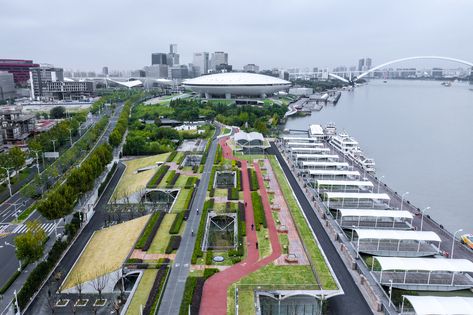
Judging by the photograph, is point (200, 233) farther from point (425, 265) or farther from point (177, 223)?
point (425, 265)

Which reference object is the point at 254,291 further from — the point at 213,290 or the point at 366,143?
the point at 366,143

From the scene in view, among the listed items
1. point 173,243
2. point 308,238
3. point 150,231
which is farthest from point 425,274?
point 150,231

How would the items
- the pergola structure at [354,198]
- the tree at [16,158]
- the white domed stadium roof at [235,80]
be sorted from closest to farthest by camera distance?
the pergola structure at [354,198] → the tree at [16,158] → the white domed stadium roof at [235,80]

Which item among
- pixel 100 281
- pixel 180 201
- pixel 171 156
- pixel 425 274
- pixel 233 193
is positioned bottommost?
pixel 100 281

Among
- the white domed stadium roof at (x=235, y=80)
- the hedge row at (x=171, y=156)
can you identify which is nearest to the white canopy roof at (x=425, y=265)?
the hedge row at (x=171, y=156)

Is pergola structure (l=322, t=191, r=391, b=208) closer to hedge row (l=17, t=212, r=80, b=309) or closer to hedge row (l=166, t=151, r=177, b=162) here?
hedge row (l=166, t=151, r=177, b=162)

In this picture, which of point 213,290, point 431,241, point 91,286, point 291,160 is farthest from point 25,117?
point 431,241

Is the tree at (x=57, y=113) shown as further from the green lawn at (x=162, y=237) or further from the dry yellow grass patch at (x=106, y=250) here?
the green lawn at (x=162, y=237)
